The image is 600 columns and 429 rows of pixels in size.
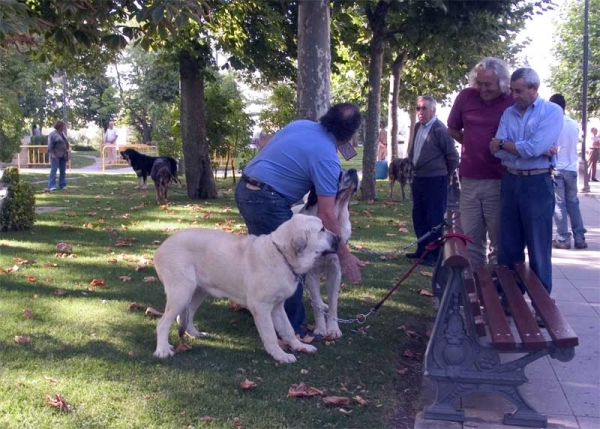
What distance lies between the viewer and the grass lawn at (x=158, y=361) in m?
4.63

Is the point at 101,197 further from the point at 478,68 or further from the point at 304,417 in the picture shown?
the point at 304,417

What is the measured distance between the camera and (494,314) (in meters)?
4.99

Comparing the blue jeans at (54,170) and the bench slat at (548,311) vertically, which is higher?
the blue jeans at (54,170)

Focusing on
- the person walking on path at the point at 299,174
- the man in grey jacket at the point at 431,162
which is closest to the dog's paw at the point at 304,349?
the person walking on path at the point at 299,174

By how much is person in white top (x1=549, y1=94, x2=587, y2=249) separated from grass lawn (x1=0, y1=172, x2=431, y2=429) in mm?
3151

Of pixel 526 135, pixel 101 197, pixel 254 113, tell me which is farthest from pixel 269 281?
pixel 254 113

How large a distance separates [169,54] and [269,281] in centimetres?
1240

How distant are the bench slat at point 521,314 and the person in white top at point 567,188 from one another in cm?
522

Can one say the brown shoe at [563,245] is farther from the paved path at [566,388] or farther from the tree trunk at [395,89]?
the tree trunk at [395,89]

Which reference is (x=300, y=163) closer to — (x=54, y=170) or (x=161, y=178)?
(x=161, y=178)

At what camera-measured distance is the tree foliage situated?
3838cm

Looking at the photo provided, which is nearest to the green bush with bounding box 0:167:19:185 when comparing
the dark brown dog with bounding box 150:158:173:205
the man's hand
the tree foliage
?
the dark brown dog with bounding box 150:158:173:205

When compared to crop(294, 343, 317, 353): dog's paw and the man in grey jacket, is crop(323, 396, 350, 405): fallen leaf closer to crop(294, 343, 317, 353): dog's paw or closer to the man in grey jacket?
crop(294, 343, 317, 353): dog's paw

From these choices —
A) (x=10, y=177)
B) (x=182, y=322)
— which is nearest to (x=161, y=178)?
(x=10, y=177)
